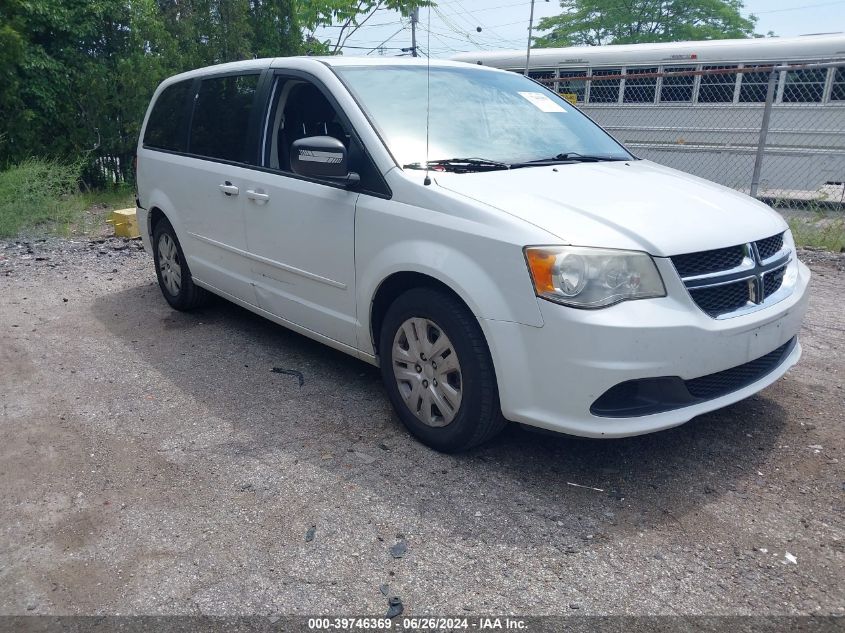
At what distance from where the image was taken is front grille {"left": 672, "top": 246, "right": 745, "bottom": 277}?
2990 millimetres

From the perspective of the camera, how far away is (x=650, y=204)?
3293 mm

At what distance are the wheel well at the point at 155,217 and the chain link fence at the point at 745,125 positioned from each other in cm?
747

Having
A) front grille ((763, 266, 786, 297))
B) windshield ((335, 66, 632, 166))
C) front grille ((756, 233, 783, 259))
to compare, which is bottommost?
front grille ((763, 266, 786, 297))

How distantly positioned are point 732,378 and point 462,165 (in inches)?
63.9

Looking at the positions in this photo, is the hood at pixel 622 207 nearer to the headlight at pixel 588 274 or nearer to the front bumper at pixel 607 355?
the headlight at pixel 588 274

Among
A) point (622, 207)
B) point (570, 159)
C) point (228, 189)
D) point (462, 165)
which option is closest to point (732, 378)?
point (622, 207)

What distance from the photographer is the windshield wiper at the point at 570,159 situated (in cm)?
382

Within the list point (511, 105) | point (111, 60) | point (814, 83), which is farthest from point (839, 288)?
point (111, 60)

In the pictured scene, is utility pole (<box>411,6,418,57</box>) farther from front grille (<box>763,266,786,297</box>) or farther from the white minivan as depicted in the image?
front grille (<box>763,266,786,297</box>)

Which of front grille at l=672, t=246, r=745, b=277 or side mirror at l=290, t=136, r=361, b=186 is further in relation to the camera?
side mirror at l=290, t=136, r=361, b=186

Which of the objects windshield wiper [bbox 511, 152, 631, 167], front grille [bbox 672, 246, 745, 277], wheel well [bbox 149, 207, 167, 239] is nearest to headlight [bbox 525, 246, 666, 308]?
front grille [bbox 672, 246, 745, 277]

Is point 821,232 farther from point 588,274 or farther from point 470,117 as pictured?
point 588,274

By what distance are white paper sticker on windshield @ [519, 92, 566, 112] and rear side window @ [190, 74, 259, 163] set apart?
5.73ft

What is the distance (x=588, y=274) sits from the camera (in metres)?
2.89
